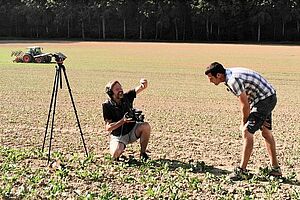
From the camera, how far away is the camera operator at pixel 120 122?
7840 millimetres

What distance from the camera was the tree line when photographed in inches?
2496

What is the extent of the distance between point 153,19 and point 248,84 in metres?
61.4

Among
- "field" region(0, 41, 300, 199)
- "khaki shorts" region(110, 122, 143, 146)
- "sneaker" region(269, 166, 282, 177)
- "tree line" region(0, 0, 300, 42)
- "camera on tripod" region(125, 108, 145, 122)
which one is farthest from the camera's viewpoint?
"tree line" region(0, 0, 300, 42)

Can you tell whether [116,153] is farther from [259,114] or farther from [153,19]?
[153,19]

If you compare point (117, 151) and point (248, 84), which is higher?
point (248, 84)

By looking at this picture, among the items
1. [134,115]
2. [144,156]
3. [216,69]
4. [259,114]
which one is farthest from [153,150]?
[216,69]

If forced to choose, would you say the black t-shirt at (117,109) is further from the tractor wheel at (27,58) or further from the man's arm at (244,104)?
the tractor wheel at (27,58)

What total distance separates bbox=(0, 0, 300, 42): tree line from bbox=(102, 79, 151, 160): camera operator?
57.0 metres

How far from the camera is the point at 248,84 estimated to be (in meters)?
6.82

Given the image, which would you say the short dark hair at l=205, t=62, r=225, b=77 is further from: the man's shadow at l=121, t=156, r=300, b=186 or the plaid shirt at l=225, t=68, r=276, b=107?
the man's shadow at l=121, t=156, r=300, b=186

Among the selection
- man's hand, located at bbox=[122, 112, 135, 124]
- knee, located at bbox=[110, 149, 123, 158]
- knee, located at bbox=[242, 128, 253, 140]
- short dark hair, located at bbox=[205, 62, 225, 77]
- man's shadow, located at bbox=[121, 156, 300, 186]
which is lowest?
man's shadow, located at bbox=[121, 156, 300, 186]

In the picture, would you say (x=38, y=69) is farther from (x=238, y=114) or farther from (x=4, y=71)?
(x=238, y=114)

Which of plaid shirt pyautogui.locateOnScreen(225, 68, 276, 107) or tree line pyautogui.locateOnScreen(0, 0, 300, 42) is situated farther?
tree line pyautogui.locateOnScreen(0, 0, 300, 42)

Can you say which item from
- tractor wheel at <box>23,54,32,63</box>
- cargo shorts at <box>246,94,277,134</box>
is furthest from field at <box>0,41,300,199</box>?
tractor wheel at <box>23,54,32,63</box>
